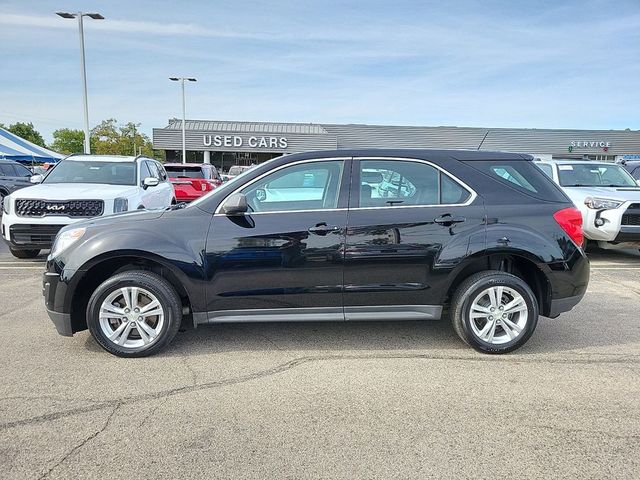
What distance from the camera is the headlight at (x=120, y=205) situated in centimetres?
775

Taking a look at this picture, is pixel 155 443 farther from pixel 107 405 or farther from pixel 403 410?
pixel 403 410

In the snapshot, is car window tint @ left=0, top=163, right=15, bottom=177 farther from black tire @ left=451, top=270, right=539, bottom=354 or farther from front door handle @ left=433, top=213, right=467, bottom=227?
black tire @ left=451, top=270, right=539, bottom=354

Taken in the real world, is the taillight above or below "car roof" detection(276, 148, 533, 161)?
below

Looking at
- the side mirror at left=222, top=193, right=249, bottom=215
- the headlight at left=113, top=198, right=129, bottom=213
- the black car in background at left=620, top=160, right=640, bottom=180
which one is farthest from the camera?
the black car in background at left=620, top=160, right=640, bottom=180

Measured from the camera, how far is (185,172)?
16047 mm

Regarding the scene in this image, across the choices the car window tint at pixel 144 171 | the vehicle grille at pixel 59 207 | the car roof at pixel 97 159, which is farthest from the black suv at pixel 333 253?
the car roof at pixel 97 159

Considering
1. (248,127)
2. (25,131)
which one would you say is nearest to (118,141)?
(248,127)

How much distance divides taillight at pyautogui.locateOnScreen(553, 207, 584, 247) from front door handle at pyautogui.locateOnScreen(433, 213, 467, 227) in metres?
0.86

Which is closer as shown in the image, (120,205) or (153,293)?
(153,293)

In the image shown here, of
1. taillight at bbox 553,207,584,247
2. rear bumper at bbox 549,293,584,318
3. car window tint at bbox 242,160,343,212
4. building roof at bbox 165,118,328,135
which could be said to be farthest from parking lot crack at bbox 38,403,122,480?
building roof at bbox 165,118,328,135

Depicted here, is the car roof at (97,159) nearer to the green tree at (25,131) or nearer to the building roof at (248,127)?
the building roof at (248,127)

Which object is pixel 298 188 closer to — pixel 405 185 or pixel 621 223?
pixel 405 185

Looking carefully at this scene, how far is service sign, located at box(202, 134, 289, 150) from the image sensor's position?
4397cm

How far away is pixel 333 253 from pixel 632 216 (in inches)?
260
